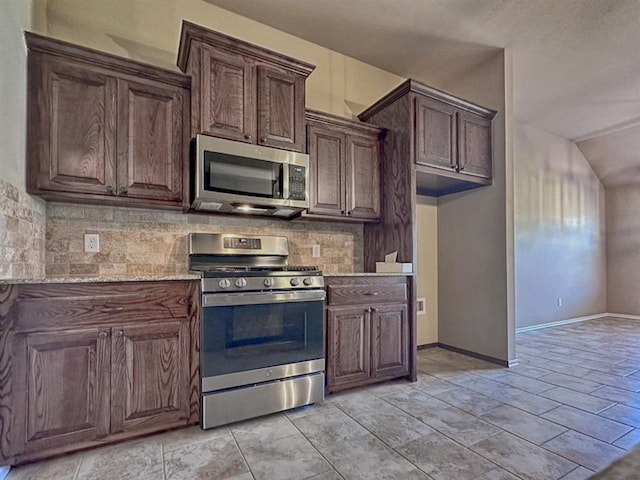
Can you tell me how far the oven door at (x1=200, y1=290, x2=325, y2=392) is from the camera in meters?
2.05

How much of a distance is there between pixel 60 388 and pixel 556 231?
6361mm

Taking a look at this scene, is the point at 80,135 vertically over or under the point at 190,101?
under

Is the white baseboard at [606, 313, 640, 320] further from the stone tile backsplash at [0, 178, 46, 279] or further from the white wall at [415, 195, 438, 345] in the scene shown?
the stone tile backsplash at [0, 178, 46, 279]

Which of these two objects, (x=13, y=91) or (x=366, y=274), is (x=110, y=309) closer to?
(x=13, y=91)

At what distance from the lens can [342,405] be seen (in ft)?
7.73

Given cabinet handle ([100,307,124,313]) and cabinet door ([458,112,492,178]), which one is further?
cabinet door ([458,112,492,178])

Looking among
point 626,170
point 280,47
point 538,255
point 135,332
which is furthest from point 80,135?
point 626,170

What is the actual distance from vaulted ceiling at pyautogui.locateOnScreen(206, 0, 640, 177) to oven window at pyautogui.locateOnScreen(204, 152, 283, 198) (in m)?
1.43

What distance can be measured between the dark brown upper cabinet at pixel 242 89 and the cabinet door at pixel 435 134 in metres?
1.06

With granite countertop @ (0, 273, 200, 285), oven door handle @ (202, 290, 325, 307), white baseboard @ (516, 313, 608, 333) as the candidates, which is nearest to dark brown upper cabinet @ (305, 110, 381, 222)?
oven door handle @ (202, 290, 325, 307)

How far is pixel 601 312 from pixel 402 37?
6253 millimetres

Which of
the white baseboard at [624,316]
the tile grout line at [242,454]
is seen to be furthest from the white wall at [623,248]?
the tile grout line at [242,454]

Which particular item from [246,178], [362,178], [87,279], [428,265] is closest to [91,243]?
[87,279]

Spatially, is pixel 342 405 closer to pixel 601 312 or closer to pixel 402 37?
pixel 402 37
